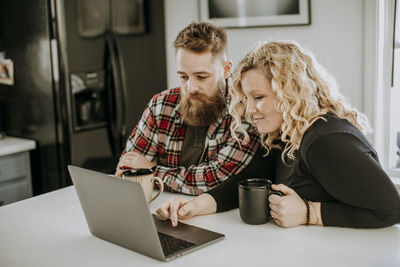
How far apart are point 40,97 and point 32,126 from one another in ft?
0.64

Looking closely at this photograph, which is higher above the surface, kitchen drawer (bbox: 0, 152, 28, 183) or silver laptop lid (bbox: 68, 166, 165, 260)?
silver laptop lid (bbox: 68, 166, 165, 260)

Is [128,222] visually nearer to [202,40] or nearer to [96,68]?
[202,40]

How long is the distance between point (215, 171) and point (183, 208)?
0.36 m

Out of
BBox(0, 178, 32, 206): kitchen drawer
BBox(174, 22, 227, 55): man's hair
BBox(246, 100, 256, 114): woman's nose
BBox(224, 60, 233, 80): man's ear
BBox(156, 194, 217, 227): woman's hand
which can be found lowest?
BBox(0, 178, 32, 206): kitchen drawer

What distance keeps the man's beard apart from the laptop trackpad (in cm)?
55

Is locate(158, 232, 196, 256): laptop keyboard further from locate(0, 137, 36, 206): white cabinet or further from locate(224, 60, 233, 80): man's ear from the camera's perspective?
locate(0, 137, 36, 206): white cabinet

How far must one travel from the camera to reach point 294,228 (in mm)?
1308

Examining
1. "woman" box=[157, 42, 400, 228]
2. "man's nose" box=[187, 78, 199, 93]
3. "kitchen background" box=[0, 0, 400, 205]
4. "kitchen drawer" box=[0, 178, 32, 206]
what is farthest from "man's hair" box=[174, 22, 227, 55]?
"kitchen drawer" box=[0, 178, 32, 206]

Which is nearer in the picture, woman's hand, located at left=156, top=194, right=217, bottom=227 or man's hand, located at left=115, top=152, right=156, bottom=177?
woman's hand, located at left=156, top=194, right=217, bottom=227

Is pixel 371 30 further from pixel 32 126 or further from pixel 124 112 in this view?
pixel 32 126

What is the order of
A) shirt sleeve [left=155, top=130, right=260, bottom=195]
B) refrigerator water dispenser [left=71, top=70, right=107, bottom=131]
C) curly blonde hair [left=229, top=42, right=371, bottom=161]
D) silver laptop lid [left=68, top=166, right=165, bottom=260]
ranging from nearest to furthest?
silver laptop lid [left=68, top=166, right=165, bottom=260] < curly blonde hair [left=229, top=42, right=371, bottom=161] < shirt sleeve [left=155, top=130, right=260, bottom=195] < refrigerator water dispenser [left=71, top=70, right=107, bottom=131]

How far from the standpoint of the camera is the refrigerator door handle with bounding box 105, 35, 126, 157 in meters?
2.85

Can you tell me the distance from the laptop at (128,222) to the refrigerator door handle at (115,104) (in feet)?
5.30

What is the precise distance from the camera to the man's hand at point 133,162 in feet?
5.98
